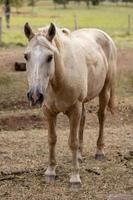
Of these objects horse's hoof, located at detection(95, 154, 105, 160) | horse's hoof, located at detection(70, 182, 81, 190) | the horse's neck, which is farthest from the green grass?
the horse's neck

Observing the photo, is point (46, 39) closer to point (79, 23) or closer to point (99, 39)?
point (99, 39)

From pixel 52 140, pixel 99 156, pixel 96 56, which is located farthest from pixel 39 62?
pixel 99 156

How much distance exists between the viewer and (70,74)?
567cm

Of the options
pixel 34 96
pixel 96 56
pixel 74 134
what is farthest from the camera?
pixel 96 56

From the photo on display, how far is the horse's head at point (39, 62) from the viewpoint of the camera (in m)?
4.79

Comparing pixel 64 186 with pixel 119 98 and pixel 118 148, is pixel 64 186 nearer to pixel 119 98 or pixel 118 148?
pixel 118 148

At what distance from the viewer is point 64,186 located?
6.09 metres

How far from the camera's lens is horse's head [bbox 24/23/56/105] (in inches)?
188

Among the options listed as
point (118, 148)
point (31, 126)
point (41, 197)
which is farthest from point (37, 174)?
point (31, 126)

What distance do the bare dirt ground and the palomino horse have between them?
0.76ft

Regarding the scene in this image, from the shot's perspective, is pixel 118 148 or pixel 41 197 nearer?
pixel 41 197

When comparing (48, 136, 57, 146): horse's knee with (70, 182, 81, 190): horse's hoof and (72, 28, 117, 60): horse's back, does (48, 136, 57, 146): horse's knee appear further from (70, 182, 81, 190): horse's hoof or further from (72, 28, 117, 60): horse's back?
(72, 28, 117, 60): horse's back

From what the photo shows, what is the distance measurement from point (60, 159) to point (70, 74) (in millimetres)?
1826

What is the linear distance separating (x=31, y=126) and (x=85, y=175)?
10.2ft
